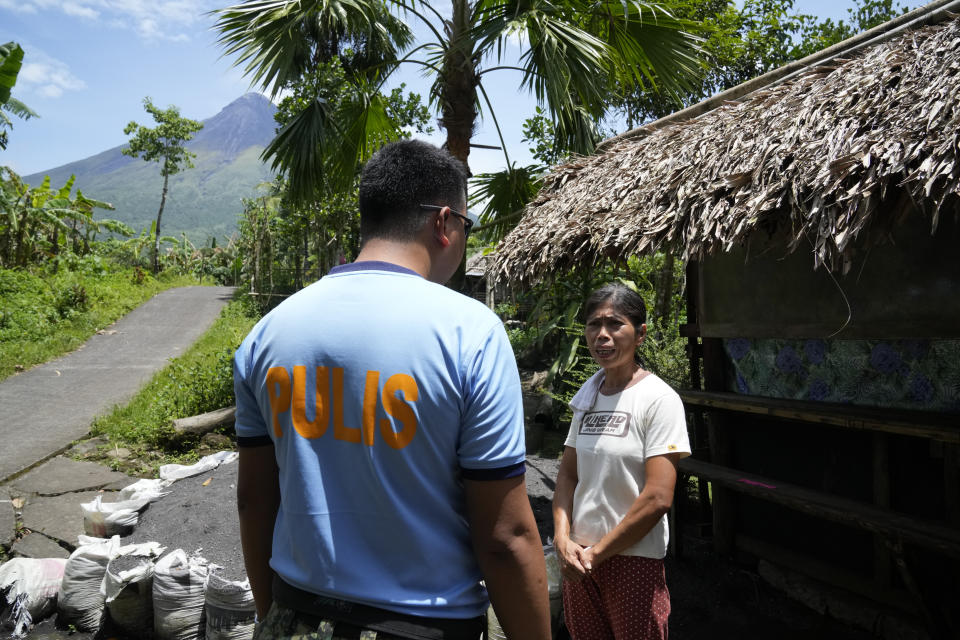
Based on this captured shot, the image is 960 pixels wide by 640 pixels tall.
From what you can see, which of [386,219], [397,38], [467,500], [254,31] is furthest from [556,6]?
[467,500]

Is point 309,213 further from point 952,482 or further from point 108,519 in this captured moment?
point 952,482

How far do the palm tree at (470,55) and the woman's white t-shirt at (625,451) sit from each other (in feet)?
13.7

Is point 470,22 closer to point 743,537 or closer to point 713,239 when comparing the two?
point 713,239

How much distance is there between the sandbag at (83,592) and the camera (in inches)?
151

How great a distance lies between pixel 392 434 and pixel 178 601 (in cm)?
312

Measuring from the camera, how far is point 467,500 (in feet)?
4.18

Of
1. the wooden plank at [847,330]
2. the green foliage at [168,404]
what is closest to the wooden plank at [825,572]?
the wooden plank at [847,330]

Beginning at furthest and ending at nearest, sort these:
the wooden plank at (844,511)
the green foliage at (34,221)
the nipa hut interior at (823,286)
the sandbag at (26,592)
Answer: the green foliage at (34,221) → the sandbag at (26,592) → the wooden plank at (844,511) → the nipa hut interior at (823,286)

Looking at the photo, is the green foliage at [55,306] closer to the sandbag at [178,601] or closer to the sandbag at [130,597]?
the sandbag at [130,597]

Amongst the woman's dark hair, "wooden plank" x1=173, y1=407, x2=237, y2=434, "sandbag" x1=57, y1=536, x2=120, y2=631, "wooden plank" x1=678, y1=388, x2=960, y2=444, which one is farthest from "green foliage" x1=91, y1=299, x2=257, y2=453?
the woman's dark hair

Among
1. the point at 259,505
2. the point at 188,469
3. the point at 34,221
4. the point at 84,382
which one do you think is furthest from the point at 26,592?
the point at 34,221

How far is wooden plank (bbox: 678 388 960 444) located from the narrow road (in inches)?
262

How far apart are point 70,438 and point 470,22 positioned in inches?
261

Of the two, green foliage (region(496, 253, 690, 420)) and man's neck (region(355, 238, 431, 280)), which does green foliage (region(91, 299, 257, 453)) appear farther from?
man's neck (region(355, 238, 431, 280))
